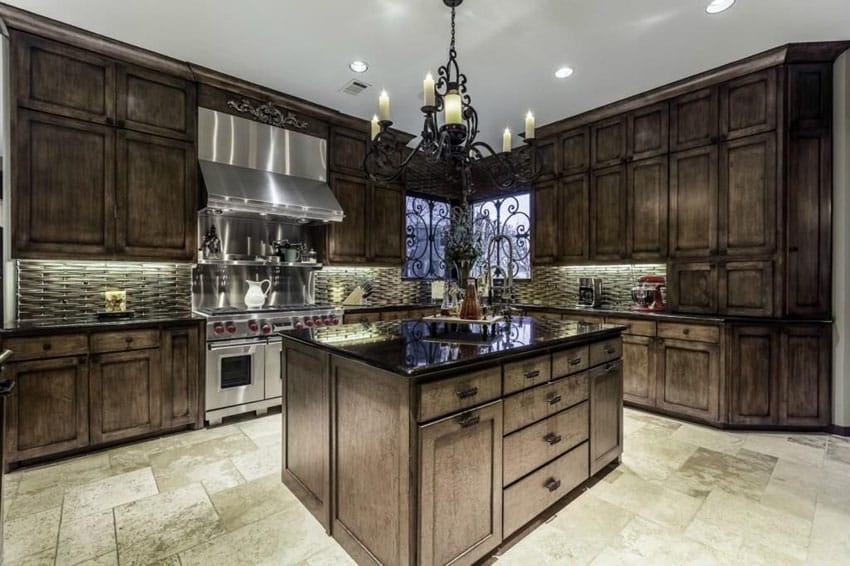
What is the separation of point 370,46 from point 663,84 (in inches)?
114

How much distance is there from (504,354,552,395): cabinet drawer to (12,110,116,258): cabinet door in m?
3.41

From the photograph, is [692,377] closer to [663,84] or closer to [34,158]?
[663,84]

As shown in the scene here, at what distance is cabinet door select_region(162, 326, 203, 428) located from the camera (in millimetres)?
3418

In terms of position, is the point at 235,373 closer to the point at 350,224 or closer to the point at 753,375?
the point at 350,224

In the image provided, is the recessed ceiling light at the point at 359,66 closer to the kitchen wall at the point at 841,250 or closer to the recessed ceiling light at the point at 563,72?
the recessed ceiling light at the point at 563,72

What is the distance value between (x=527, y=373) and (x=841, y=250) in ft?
10.9

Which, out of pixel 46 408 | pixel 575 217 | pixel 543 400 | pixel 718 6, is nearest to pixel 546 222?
pixel 575 217

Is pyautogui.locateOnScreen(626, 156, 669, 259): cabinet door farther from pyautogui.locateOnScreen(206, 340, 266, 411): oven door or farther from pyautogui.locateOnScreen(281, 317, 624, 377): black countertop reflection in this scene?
pyautogui.locateOnScreen(206, 340, 266, 411): oven door

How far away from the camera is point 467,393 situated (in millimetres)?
1790

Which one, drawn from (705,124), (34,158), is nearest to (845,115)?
(705,124)

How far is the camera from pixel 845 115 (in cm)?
344

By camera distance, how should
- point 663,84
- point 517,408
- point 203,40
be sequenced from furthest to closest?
1. point 663,84
2. point 203,40
3. point 517,408

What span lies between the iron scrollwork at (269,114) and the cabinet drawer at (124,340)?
2303 millimetres

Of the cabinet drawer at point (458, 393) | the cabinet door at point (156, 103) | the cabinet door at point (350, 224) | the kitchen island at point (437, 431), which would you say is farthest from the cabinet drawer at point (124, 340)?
the cabinet drawer at point (458, 393)
